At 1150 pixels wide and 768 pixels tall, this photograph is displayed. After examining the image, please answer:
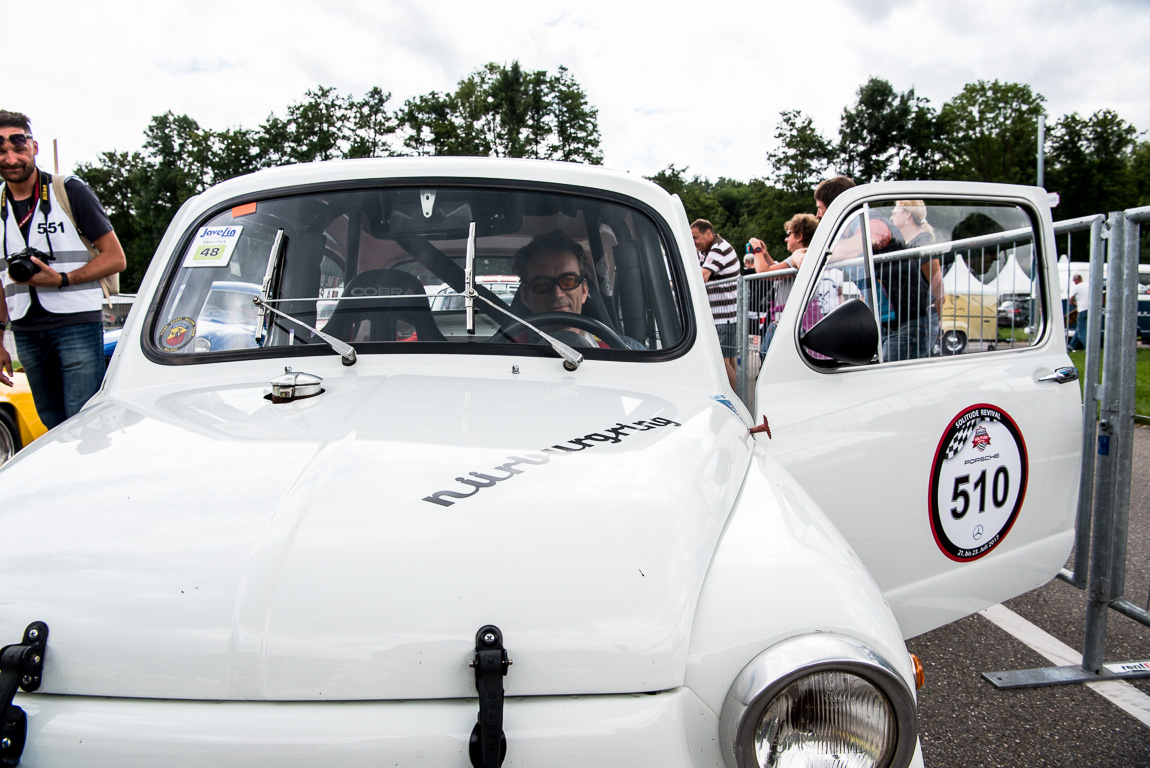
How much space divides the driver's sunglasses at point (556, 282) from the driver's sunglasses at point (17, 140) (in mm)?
2839

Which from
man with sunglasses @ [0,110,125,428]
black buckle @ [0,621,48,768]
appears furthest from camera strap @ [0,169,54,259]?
black buckle @ [0,621,48,768]

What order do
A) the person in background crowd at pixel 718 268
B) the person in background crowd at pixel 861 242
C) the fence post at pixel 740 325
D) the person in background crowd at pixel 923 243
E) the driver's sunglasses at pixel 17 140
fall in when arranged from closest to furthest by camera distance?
the person in background crowd at pixel 861 242
the person in background crowd at pixel 923 243
the driver's sunglasses at pixel 17 140
the fence post at pixel 740 325
the person in background crowd at pixel 718 268

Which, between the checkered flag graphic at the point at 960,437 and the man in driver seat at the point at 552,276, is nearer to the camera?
the man in driver seat at the point at 552,276

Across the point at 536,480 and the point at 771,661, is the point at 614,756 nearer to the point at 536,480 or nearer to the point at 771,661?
the point at 771,661

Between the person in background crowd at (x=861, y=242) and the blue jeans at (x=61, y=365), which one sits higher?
the person in background crowd at (x=861, y=242)

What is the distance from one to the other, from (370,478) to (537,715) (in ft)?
1.65

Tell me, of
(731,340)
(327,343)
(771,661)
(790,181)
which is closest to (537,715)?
(771,661)

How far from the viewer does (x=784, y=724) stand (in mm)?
1020

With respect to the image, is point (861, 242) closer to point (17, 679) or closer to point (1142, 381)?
point (17, 679)

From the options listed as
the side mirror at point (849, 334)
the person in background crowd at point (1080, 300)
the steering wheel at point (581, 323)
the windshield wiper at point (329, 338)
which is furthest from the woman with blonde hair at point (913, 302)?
the person in background crowd at point (1080, 300)

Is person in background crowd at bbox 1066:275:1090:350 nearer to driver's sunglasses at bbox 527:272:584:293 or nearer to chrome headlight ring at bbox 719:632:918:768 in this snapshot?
driver's sunglasses at bbox 527:272:584:293

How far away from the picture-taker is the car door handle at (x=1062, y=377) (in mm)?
2537

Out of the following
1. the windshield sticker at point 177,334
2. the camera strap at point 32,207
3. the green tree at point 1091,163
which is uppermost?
the green tree at point 1091,163

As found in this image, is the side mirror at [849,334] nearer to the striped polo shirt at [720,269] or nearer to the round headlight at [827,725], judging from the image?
the round headlight at [827,725]
